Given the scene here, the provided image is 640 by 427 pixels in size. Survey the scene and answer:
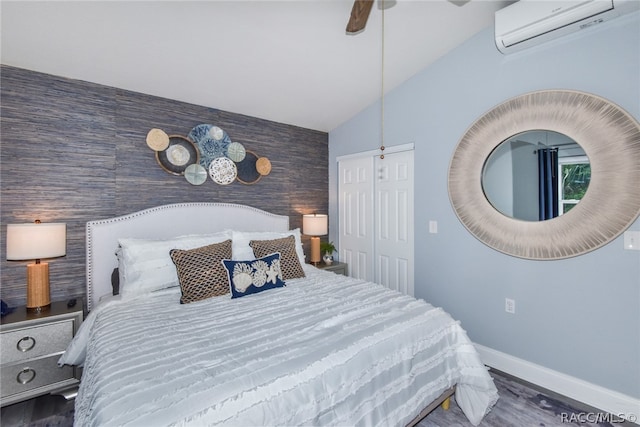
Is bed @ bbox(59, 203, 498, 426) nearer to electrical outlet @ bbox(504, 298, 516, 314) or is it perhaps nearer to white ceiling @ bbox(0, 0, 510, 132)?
electrical outlet @ bbox(504, 298, 516, 314)

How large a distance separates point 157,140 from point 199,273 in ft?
4.83

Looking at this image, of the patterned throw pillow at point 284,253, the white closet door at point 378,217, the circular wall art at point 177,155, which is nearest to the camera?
the patterned throw pillow at point 284,253

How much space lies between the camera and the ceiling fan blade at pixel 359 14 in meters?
1.45

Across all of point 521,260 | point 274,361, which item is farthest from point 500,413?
point 274,361

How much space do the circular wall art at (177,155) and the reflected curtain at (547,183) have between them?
10.4 feet

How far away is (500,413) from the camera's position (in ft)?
6.37

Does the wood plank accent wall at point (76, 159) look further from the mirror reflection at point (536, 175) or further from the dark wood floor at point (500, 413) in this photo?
the mirror reflection at point (536, 175)

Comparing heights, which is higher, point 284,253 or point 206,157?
point 206,157

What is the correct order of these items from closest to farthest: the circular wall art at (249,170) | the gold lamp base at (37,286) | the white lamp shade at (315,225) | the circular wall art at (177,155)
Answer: the gold lamp base at (37,286) < the circular wall art at (177,155) < the circular wall art at (249,170) < the white lamp shade at (315,225)

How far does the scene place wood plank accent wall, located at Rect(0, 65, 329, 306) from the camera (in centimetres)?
218

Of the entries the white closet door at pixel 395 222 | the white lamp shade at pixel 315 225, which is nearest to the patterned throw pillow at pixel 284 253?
the white lamp shade at pixel 315 225

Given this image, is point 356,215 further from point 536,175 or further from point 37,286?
point 37,286

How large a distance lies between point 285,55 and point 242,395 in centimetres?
258

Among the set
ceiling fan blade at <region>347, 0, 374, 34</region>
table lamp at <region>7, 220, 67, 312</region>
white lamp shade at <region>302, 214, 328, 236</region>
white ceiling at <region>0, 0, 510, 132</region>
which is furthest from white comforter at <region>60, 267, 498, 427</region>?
white ceiling at <region>0, 0, 510, 132</region>
